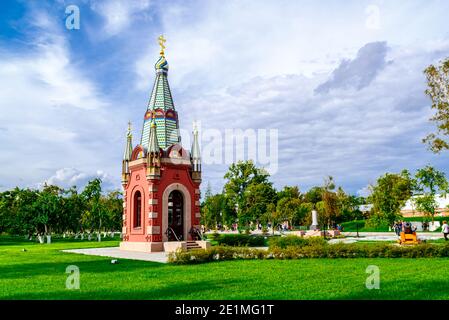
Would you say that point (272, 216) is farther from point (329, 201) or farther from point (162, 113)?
point (162, 113)

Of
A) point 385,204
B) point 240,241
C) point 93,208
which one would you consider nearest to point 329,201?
point 385,204

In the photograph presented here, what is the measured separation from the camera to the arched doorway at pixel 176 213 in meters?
26.5

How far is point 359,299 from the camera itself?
9.16m

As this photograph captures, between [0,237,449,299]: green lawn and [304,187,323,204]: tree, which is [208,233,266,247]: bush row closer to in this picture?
[0,237,449,299]: green lawn

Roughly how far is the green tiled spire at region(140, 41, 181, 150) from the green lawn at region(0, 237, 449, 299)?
11708mm

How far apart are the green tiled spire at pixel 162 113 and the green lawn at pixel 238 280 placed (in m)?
11.7

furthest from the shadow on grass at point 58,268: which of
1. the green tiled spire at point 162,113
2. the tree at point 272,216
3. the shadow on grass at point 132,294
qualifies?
the tree at point 272,216

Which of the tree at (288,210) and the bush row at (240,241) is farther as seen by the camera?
the tree at (288,210)

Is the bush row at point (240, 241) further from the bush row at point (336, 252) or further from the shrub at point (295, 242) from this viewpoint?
the bush row at point (336, 252)

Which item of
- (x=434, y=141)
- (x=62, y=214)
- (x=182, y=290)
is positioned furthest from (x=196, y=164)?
(x=62, y=214)

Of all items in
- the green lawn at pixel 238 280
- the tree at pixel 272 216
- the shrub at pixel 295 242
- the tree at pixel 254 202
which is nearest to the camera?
the green lawn at pixel 238 280

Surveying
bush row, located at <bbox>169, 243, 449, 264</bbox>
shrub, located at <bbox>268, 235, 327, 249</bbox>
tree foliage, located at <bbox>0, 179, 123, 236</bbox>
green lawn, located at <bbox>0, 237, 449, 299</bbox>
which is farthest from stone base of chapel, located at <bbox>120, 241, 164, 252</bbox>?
tree foliage, located at <bbox>0, 179, 123, 236</bbox>
